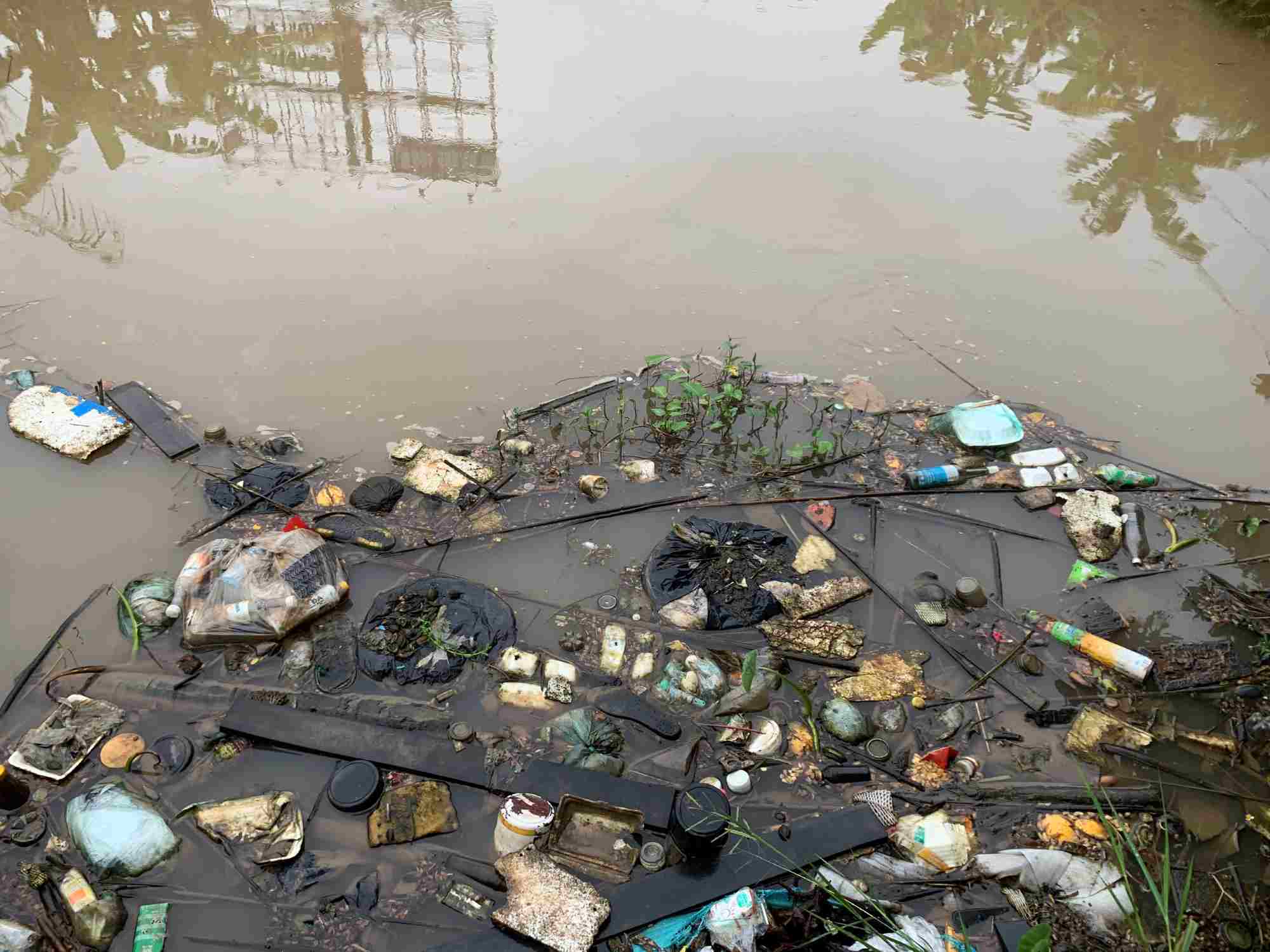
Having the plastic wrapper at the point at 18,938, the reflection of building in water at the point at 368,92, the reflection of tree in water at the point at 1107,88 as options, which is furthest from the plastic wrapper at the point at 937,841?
the reflection of building in water at the point at 368,92

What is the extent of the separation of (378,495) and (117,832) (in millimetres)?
1591

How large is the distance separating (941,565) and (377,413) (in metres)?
2.96

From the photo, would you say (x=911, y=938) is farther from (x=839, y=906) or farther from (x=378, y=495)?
(x=378, y=495)

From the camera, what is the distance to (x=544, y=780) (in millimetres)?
2541

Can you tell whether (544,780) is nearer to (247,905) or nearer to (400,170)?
(247,905)

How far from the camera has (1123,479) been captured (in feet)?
12.1

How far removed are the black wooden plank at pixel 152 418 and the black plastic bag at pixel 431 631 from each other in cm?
149

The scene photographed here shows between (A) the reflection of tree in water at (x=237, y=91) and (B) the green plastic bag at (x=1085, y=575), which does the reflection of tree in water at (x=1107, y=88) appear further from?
(A) the reflection of tree in water at (x=237, y=91)

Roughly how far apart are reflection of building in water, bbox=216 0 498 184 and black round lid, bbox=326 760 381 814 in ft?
14.3

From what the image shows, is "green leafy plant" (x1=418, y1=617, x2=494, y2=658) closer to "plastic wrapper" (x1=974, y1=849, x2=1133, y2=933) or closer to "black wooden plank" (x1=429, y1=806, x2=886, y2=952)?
"black wooden plank" (x1=429, y1=806, x2=886, y2=952)

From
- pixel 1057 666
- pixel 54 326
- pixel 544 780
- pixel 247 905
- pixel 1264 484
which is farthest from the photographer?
pixel 54 326

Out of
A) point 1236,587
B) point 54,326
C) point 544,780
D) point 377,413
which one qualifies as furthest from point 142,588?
point 1236,587

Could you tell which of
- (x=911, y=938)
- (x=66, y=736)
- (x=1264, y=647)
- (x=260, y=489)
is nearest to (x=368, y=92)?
(x=260, y=489)

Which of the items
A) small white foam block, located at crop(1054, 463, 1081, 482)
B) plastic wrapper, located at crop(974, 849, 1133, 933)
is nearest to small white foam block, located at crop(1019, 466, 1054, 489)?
small white foam block, located at crop(1054, 463, 1081, 482)
